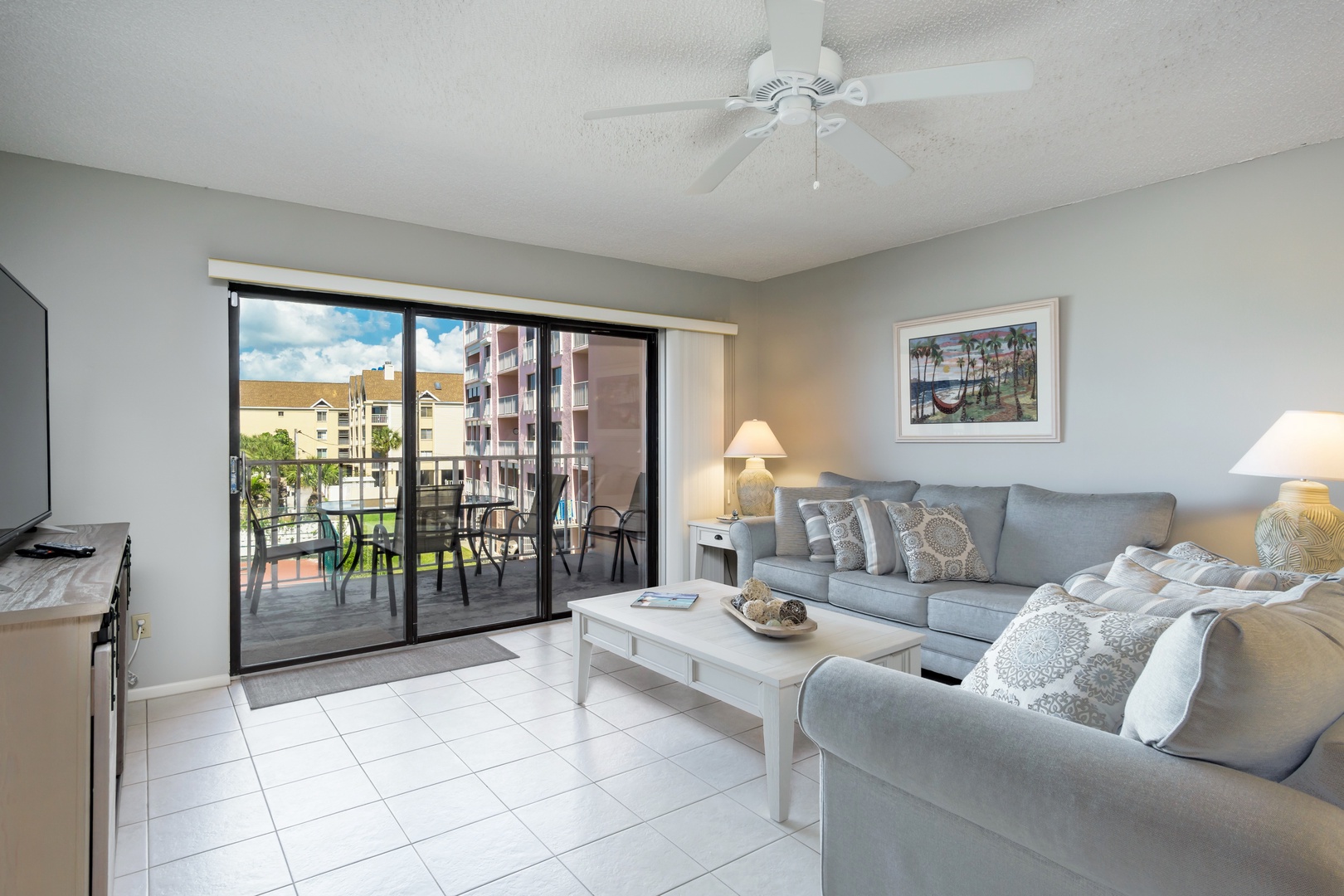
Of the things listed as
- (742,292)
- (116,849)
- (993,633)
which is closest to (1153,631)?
(993,633)

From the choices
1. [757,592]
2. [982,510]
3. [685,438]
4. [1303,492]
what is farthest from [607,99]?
[1303,492]

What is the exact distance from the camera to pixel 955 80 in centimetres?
190

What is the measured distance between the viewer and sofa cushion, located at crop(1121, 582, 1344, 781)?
1015 millimetres

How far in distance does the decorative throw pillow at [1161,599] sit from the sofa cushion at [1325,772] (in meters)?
0.31

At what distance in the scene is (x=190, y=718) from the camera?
2.99 meters

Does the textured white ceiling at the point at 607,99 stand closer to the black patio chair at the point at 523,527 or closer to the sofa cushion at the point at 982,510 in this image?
the sofa cushion at the point at 982,510

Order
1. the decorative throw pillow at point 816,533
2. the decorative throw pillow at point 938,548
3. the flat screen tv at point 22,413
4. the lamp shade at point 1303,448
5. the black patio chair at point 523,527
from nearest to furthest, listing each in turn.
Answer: the flat screen tv at point 22,413, the lamp shade at point 1303,448, the decorative throw pillow at point 938,548, the decorative throw pillow at point 816,533, the black patio chair at point 523,527

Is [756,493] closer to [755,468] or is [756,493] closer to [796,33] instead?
[755,468]

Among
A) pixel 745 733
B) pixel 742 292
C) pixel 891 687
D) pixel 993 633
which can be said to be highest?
pixel 742 292

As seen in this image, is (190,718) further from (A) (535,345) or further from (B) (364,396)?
(A) (535,345)

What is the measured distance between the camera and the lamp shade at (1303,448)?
2.48 m

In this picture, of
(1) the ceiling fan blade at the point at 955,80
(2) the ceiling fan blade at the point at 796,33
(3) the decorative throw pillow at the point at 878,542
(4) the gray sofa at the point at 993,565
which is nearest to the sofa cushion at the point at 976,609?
(4) the gray sofa at the point at 993,565

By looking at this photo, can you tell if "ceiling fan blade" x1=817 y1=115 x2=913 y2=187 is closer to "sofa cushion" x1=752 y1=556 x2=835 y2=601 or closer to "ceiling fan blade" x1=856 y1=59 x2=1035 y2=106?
"ceiling fan blade" x1=856 y1=59 x2=1035 y2=106

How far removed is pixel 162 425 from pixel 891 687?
11.3 feet
